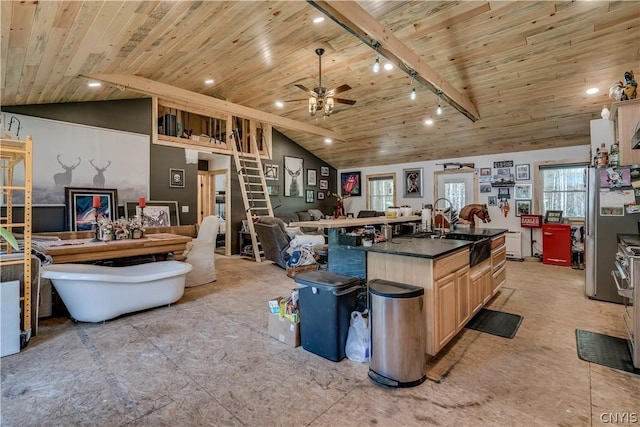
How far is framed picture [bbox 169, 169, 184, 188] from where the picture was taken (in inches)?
241

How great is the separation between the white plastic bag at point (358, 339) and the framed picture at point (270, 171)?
6.04 meters

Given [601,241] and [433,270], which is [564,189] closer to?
[601,241]

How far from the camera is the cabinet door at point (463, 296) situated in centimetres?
266

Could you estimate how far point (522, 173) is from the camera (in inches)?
269

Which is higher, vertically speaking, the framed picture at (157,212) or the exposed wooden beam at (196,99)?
the exposed wooden beam at (196,99)

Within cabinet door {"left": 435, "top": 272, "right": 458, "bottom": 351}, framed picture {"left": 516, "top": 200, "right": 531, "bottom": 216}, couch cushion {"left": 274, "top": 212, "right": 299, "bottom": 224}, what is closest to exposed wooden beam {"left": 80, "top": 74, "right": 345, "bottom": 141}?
couch cushion {"left": 274, "top": 212, "right": 299, "bottom": 224}

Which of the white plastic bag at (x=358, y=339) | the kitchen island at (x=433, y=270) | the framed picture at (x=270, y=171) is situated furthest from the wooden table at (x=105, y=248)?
the framed picture at (x=270, y=171)

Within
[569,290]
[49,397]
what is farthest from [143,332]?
[569,290]

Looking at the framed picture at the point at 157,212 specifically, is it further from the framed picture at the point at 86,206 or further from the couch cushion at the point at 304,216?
the couch cushion at the point at 304,216

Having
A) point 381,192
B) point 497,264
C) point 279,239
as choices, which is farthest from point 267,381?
point 381,192

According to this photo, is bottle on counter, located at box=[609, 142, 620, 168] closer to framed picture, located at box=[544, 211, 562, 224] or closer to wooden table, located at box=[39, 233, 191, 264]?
framed picture, located at box=[544, 211, 562, 224]

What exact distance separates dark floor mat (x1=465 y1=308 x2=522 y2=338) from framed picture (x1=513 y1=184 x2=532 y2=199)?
4.44 metres

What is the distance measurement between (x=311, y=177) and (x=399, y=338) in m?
7.45

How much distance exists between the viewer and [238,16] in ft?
10.1
